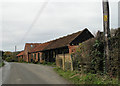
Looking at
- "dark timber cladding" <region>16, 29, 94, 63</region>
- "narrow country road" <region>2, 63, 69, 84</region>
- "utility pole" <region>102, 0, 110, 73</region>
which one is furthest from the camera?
"dark timber cladding" <region>16, 29, 94, 63</region>

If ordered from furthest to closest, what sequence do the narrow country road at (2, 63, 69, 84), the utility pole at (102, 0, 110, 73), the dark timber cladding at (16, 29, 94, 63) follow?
the dark timber cladding at (16, 29, 94, 63) < the narrow country road at (2, 63, 69, 84) < the utility pole at (102, 0, 110, 73)

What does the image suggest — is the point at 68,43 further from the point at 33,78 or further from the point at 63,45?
the point at 33,78

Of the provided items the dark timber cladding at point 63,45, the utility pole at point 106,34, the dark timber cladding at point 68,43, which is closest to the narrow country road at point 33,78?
the utility pole at point 106,34

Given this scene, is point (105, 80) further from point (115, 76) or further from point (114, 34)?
→ point (114, 34)

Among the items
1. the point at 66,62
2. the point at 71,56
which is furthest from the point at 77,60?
the point at 66,62

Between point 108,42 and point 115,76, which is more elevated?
point 108,42

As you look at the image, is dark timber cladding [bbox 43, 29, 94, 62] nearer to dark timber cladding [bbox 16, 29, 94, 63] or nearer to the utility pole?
dark timber cladding [bbox 16, 29, 94, 63]

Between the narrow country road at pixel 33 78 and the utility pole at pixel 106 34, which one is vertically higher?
the utility pole at pixel 106 34

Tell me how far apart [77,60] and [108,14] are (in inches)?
167

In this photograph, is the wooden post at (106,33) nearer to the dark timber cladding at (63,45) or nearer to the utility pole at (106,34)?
the utility pole at (106,34)

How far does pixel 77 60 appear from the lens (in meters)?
11.4

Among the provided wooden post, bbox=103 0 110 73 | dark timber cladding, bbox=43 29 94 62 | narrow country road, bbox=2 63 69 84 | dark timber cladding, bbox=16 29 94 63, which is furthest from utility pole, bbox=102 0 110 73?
dark timber cladding, bbox=43 29 94 62

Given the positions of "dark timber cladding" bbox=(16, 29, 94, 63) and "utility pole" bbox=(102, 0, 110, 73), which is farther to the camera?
"dark timber cladding" bbox=(16, 29, 94, 63)

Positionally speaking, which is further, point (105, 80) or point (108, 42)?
point (108, 42)
